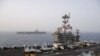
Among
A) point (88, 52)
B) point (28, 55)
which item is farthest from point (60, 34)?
point (28, 55)

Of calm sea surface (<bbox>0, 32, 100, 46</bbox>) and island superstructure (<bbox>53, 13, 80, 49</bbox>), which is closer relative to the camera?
island superstructure (<bbox>53, 13, 80, 49</bbox>)

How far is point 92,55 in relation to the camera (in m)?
14.4

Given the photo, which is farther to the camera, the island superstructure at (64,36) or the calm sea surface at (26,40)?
the calm sea surface at (26,40)

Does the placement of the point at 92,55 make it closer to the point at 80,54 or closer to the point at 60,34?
the point at 80,54

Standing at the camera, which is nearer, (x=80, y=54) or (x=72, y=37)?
(x=80, y=54)

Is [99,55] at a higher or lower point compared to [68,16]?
lower

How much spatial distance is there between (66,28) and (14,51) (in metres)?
13.6

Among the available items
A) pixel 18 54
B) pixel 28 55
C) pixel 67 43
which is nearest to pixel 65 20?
pixel 67 43

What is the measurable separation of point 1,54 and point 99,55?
775 centimetres

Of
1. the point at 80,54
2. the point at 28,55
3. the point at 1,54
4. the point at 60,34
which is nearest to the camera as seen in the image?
the point at 1,54

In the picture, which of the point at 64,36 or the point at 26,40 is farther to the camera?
the point at 26,40

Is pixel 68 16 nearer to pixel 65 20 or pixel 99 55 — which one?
pixel 65 20

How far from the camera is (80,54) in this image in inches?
566

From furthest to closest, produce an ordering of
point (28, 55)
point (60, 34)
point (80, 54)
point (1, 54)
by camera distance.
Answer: point (60, 34), point (80, 54), point (28, 55), point (1, 54)
